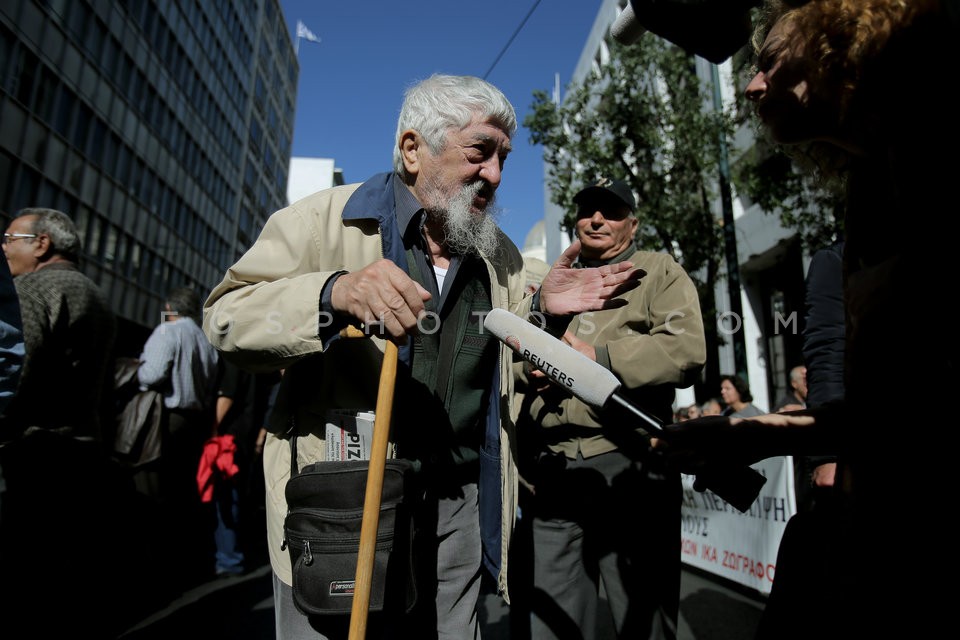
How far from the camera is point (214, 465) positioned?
5832 mm

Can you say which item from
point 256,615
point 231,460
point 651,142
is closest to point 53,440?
point 256,615

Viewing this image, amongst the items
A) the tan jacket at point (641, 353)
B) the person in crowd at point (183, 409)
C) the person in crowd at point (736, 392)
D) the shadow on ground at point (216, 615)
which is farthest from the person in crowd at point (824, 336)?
the person in crowd at point (736, 392)

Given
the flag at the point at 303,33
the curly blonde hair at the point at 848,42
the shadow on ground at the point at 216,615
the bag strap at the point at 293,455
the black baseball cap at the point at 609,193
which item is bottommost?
the shadow on ground at the point at 216,615

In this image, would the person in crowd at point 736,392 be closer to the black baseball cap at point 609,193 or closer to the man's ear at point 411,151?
the black baseball cap at point 609,193

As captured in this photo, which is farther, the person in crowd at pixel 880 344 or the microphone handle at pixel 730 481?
the microphone handle at pixel 730 481

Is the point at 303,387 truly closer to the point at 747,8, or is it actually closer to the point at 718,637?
the point at 747,8

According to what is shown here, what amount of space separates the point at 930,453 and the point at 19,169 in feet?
72.2

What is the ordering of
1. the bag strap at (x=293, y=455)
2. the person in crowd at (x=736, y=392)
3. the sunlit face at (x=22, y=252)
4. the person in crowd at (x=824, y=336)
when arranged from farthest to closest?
the person in crowd at (x=736, y=392) < the sunlit face at (x=22, y=252) < the person in crowd at (x=824, y=336) < the bag strap at (x=293, y=455)

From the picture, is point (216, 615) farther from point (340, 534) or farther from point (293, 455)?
point (340, 534)

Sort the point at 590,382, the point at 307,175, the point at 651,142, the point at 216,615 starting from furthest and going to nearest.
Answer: the point at 307,175
the point at 651,142
the point at 216,615
the point at 590,382

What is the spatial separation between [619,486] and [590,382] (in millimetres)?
1146

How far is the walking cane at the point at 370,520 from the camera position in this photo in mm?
1678

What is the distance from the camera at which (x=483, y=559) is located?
2287 mm

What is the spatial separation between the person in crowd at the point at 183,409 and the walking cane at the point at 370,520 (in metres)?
Result: 3.72
